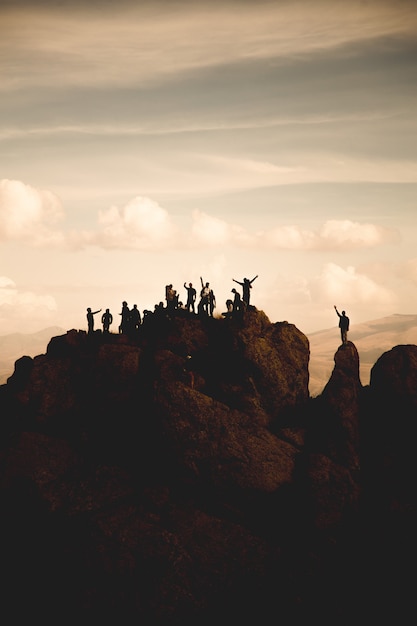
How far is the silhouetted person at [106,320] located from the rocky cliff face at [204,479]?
34.2 inches

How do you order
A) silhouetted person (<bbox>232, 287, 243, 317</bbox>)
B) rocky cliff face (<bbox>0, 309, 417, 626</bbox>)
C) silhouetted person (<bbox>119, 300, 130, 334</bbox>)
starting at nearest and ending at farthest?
rocky cliff face (<bbox>0, 309, 417, 626</bbox>) < silhouetted person (<bbox>232, 287, 243, 317</bbox>) < silhouetted person (<bbox>119, 300, 130, 334</bbox>)

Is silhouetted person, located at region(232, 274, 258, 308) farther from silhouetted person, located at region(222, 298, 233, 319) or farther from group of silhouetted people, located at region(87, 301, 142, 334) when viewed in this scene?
group of silhouetted people, located at region(87, 301, 142, 334)

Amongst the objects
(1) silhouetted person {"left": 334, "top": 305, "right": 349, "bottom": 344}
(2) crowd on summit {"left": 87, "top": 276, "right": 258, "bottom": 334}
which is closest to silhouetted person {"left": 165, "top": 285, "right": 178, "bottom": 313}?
(2) crowd on summit {"left": 87, "top": 276, "right": 258, "bottom": 334}

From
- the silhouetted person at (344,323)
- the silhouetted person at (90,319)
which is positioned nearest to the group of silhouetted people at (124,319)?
the silhouetted person at (90,319)

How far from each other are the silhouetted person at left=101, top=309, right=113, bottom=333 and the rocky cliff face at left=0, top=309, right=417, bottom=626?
0.87m

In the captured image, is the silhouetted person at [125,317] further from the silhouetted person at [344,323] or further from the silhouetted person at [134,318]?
the silhouetted person at [344,323]

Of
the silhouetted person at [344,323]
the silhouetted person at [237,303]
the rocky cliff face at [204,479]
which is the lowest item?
the rocky cliff face at [204,479]

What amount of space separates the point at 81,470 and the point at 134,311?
16.5 metres

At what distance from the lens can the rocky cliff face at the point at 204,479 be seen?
36.1 meters

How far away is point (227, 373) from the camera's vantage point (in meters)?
44.9

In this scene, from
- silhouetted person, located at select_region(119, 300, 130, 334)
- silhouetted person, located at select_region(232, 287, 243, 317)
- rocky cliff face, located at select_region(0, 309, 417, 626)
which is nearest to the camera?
rocky cliff face, located at select_region(0, 309, 417, 626)

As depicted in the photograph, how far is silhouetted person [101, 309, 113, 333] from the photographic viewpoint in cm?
5022

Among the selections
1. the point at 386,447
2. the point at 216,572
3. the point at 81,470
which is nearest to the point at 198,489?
the point at 216,572

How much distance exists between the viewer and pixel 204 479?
4072 centimetres
